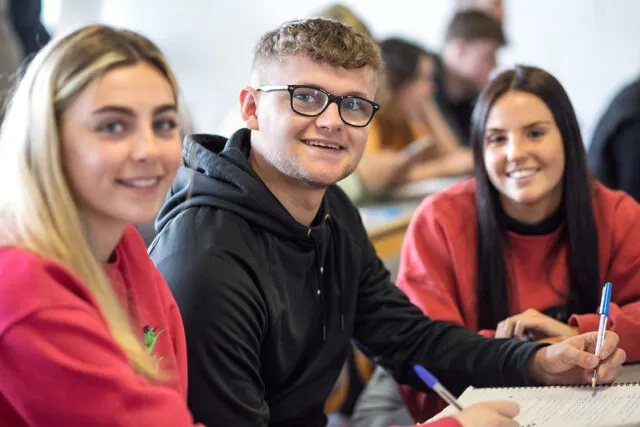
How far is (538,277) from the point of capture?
1604 millimetres

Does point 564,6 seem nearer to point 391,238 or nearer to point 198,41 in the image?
point 198,41

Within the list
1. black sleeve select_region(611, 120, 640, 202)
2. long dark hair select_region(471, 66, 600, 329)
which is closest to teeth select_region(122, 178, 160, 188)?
long dark hair select_region(471, 66, 600, 329)

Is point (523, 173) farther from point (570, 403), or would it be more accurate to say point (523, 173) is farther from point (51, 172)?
point (51, 172)

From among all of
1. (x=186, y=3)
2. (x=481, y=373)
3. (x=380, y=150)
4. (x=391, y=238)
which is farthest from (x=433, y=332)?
(x=186, y=3)

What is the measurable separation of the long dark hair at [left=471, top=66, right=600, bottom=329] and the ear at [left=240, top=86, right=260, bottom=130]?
52cm

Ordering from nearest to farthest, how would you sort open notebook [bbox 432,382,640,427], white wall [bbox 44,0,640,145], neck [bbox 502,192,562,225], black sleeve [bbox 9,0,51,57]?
open notebook [bbox 432,382,640,427] < neck [bbox 502,192,562,225] < black sleeve [bbox 9,0,51,57] < white wall [bbox 44,0,640,145]

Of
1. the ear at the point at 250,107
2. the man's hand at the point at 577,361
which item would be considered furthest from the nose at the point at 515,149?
the ear at the point at 250,107

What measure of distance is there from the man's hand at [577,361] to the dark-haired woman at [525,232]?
10.6 inches

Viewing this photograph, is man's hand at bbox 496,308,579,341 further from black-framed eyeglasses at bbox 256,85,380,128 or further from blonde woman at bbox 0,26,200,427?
blonde woman at bbox 0,26,200,427

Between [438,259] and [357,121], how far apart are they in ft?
1.45

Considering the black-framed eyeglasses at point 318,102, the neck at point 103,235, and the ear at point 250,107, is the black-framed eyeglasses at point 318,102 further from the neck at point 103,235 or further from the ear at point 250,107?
the neck at point 103,235

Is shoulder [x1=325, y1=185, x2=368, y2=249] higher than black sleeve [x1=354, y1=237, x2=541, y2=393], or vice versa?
shoulder [x1=325, y1=185, x2=368, y2=249]

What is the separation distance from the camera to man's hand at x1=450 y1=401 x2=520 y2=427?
968 mm

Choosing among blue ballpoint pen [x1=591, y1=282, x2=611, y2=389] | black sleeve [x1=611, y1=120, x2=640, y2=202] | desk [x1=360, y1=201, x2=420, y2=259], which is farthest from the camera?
black sleeve [x1=611, y1=120, x2=640, y2=202]
